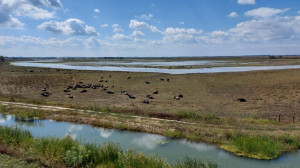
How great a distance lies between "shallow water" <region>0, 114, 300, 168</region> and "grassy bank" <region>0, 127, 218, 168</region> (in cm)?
241

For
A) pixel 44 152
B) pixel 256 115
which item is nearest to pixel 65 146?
pixel 44 152

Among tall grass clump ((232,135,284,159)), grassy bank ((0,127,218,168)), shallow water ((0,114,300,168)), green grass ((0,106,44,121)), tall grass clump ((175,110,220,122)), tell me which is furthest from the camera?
green grass ((0,106,44,121))

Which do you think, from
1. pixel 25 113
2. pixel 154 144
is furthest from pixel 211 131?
pixel 25 113

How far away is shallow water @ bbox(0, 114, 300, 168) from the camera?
44.7 ft

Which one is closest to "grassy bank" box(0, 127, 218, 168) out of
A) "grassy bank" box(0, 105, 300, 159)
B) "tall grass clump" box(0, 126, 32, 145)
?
"tall grass clump" box(0, 126, 32, 145)

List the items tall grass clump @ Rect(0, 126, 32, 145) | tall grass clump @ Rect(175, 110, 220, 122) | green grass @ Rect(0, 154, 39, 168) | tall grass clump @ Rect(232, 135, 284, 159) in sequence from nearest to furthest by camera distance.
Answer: green grass @ Rect(0, 154, 39, 168), tall grass clump @ Rect(0, 126, 32, 145), tall grass clump @ Rect(232, 135, 284, 159), tall grass clump @ Rect(175, 110, 220, 122)

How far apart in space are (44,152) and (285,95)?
Answer: 105 feet

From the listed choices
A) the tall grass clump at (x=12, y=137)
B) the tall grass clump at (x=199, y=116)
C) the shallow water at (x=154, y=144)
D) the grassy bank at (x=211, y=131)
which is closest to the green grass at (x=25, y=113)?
the grassy bank at (x=211, y=131)

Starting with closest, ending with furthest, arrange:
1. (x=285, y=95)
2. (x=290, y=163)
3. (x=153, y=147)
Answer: (x=290, y=163)
(x=153, y=147)
(x=285, y=95)

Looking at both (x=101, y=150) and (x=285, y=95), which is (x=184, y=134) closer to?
(x=101, y=150)

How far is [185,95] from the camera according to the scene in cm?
3469

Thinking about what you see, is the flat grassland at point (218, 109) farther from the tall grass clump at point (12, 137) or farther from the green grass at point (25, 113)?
the tall grass clump at point (12, 137)

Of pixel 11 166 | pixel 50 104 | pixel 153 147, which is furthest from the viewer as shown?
pixel 50 104

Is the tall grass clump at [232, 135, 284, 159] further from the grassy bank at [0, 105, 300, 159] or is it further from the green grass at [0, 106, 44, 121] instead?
the green grass at [0, 106, 44, 121]
